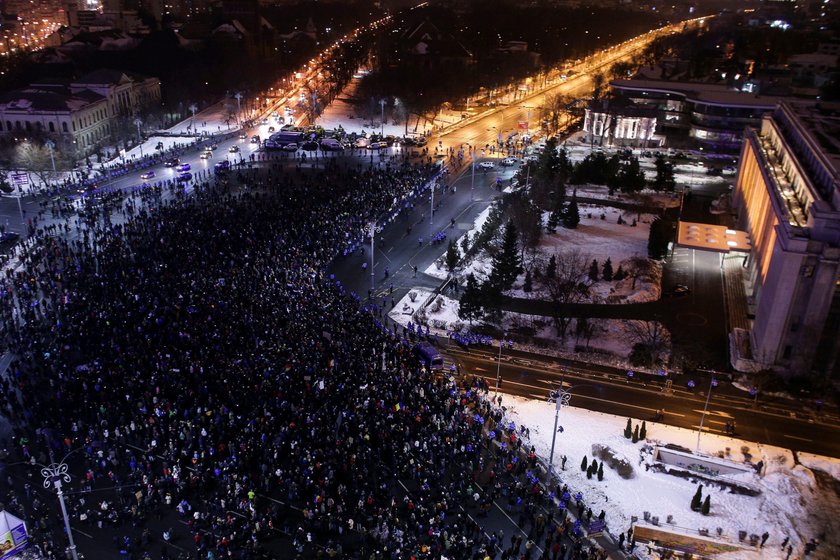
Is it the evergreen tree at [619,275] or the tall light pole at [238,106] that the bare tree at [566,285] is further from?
the tall light pole at [238,106]

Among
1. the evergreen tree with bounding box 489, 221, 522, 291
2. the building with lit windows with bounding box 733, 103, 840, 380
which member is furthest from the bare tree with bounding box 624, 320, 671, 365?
the evergreen tree with bounding box 489, 221, 522, 291

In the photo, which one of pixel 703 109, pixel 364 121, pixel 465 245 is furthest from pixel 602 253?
pixel 364 121

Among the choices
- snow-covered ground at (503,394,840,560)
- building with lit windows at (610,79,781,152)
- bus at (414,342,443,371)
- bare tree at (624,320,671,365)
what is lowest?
snow-covered ground at (503,394,840,560)

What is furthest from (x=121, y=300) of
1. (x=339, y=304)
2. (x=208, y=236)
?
(x=339, y=304)

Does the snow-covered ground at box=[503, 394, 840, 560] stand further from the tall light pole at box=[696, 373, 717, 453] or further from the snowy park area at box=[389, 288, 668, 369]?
the snowy park area at box=[389, 288, 668, 369]

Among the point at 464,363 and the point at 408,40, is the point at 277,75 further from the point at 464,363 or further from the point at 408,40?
the point at 464,363

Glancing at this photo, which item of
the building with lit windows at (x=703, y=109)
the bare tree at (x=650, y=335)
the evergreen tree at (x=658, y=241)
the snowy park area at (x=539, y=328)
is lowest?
the snowy park area at (x=539, y=328)

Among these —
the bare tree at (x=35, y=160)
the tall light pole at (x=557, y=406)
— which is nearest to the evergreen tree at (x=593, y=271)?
the tall light pole at (x=557, y=406)

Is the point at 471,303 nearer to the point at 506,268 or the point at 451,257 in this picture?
the point at 506,268
